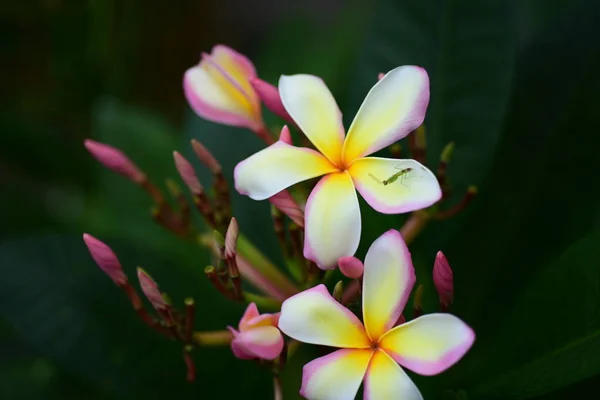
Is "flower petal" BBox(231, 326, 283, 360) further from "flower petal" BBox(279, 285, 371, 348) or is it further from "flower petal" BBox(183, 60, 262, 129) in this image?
"flower petal" BBox(183, 60, 262, 129)

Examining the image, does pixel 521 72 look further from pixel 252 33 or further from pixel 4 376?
pixel 252 33

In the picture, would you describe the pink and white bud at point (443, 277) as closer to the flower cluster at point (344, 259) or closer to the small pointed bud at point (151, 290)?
the flower cluster at point (344, 259)

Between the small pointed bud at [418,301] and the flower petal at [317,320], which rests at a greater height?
the flower petal at [317,320]

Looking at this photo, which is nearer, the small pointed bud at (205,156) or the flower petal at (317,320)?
the flower petal at (317,320)

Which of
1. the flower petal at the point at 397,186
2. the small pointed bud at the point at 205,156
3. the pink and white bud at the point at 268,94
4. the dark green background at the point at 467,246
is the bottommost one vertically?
the dark green background at the point at 467,246

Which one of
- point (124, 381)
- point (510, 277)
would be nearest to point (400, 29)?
point (510, 277)

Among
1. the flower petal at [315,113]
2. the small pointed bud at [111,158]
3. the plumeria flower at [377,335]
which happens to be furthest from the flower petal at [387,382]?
the small pointed bud at [111,158]

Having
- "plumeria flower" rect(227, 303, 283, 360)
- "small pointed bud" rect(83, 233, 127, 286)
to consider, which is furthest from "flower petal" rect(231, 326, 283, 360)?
"small pointed bud" rect(83, 233, 127, 286)

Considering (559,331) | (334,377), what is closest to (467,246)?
(559,331)
